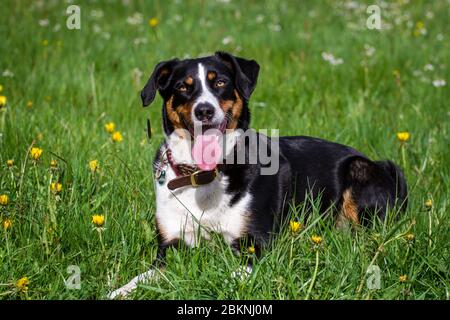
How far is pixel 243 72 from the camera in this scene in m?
4.04

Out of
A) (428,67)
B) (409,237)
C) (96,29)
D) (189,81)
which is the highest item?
(96,29)

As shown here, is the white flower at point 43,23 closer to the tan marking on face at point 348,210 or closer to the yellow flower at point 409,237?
the tan marking on face at point 348,210

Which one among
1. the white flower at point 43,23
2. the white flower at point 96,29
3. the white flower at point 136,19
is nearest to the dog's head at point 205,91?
the white flower at point 43,23

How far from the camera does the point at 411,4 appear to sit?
9.53m

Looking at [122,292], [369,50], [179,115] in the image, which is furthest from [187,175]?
[369,50]

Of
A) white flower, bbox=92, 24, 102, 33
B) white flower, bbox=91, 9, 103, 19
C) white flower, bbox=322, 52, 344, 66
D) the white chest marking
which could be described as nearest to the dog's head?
the white chest marking

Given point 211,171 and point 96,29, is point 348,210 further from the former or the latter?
point 96,29

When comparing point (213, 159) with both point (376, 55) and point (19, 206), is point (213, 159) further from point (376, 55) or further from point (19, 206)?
point (376, 55)

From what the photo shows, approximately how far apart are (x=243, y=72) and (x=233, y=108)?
0.24 m

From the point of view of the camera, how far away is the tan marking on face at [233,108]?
152 inches

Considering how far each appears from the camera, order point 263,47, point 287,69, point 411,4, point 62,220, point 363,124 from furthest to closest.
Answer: point 411,4
point 263,47
point 287,69
point 363,124
point 62,220

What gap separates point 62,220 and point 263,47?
3931 millimetres
